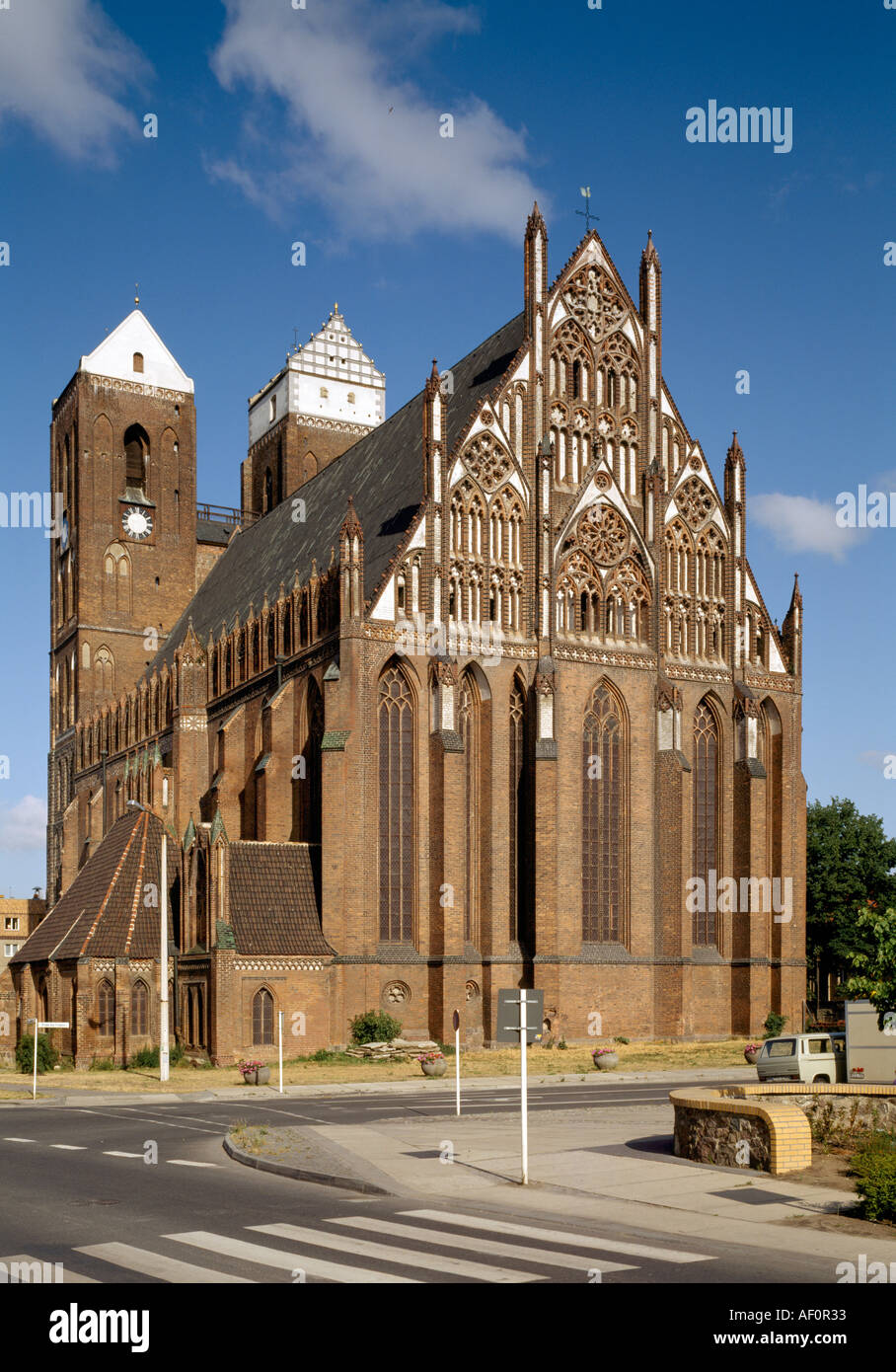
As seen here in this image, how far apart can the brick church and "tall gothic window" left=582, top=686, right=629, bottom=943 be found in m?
0.10

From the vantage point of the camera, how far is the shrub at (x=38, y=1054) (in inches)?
1766

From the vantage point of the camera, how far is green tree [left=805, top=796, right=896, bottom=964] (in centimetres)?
7169

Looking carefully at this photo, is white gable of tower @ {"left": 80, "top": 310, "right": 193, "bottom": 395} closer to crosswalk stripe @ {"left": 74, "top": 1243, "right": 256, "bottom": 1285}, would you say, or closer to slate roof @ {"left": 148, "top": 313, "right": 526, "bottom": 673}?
slate roof @ {"left": 148, "top": 313, "right": 526, "bottom": 673}

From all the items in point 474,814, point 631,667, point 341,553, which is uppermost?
point 341,553

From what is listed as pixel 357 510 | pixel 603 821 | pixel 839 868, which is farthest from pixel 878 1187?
pixel 839 868

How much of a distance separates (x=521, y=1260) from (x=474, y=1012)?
34429mm

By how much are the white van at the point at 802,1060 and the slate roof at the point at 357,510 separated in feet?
75.4

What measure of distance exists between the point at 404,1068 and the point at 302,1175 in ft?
78.4

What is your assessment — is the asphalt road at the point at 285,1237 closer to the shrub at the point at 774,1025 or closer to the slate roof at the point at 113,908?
the slate roof at the point at 113,908

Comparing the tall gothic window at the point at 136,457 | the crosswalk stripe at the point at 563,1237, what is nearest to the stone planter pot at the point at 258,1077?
the crosswalk stripe at the point at 563,1237

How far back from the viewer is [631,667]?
50.6 metres
